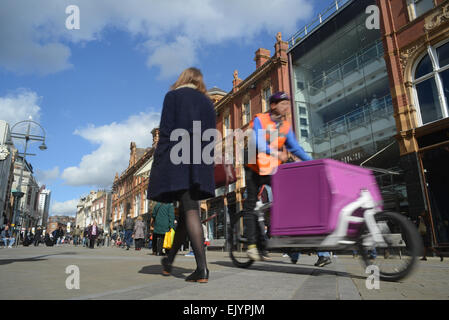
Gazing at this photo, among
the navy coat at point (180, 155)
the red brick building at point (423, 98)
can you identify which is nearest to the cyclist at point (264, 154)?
the navy coat at point (180, 155)

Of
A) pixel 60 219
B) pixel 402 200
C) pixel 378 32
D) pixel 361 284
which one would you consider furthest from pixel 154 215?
pixel 60 219

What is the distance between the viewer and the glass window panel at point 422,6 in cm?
1279

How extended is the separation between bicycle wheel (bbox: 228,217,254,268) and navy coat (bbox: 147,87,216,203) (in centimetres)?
144

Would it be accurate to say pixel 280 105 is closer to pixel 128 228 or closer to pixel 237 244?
pixel 237 244

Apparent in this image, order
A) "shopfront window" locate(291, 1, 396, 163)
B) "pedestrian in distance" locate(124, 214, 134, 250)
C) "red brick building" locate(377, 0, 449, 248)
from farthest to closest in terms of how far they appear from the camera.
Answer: "pedestrian in distance" locate(124, 214, 134, 250)
"shopfront window" locate(291, 1, 396, 163)
"red brick building" locate(377, 0, 449, 248)

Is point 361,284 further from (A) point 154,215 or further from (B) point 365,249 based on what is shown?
(A) point 154,215

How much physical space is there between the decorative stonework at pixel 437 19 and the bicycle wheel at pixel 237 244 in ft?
41.7

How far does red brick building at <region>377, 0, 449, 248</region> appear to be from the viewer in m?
11.5

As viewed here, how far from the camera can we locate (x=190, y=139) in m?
2.82

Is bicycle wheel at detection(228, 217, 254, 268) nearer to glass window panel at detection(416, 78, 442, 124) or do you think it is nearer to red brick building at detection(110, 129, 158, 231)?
glass window panel at detection(416, 78, 442, 124)

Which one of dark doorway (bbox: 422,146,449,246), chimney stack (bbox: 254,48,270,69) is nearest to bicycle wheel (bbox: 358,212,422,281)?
dark doorway (bbox: 422,146,449,246)

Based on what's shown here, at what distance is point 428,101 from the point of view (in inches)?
494
